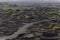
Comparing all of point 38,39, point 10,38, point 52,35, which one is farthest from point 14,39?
point 52,35

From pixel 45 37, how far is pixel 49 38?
52 centimetres

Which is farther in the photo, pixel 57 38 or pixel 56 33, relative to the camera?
pixel 56 33

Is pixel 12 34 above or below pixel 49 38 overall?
above

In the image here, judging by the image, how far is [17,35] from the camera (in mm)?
26375

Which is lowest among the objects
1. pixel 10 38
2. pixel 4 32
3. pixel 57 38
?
pixel 57 38

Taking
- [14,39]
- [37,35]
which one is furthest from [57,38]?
[14,39]

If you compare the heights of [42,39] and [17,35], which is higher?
[17,35]

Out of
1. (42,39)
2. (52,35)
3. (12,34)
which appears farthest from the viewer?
(12,34)

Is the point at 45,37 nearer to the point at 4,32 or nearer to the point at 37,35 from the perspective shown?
the point at 37,35

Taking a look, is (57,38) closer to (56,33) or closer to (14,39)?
(56,33)

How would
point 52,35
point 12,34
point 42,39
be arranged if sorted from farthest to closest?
point 12,34 → point 52,35 → point 42,39

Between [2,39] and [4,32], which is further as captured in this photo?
[4,32]

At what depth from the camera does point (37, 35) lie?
85.2 feet

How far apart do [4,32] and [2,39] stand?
3.71 meters
